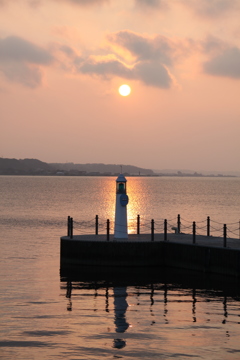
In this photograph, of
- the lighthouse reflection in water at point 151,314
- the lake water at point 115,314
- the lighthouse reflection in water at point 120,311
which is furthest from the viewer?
the lighthouse reflection in water at point 120,311

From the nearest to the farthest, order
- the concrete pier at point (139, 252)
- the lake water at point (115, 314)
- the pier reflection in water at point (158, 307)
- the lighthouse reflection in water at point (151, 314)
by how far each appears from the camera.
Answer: the lake water at point (115, 314) < the lighthouse reflection in water at point (151, 314) < the pier reflection in water at point (158, 307) < the concrete pier at point (139, 252)

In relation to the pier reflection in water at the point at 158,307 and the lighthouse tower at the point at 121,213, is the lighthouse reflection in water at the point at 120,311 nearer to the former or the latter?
the pier reflection in water at the point at 158,307

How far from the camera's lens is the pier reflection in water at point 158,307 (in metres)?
19.9

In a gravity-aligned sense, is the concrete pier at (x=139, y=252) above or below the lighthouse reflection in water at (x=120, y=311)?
above

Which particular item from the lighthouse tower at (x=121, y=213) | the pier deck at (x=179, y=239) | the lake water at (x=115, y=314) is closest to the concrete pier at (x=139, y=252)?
the pier deck at (x=179, y=239)

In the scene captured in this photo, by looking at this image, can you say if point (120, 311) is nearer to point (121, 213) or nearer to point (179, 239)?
point (121, 213)

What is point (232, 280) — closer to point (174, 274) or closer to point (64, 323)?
point (174, 274)

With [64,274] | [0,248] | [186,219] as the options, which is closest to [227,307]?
[64,274]

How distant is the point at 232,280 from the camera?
29125 millimetres

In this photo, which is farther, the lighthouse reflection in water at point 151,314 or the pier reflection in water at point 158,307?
the pier reflection in water at point 158,307

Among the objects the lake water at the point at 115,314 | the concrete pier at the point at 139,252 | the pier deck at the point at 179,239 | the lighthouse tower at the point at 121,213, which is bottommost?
the lake water at the point at 115,314

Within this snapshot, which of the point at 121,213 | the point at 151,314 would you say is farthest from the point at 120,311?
the point at 121,213

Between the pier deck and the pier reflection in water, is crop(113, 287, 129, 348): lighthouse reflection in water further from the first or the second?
the pier deck

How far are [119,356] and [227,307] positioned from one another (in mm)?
7322
